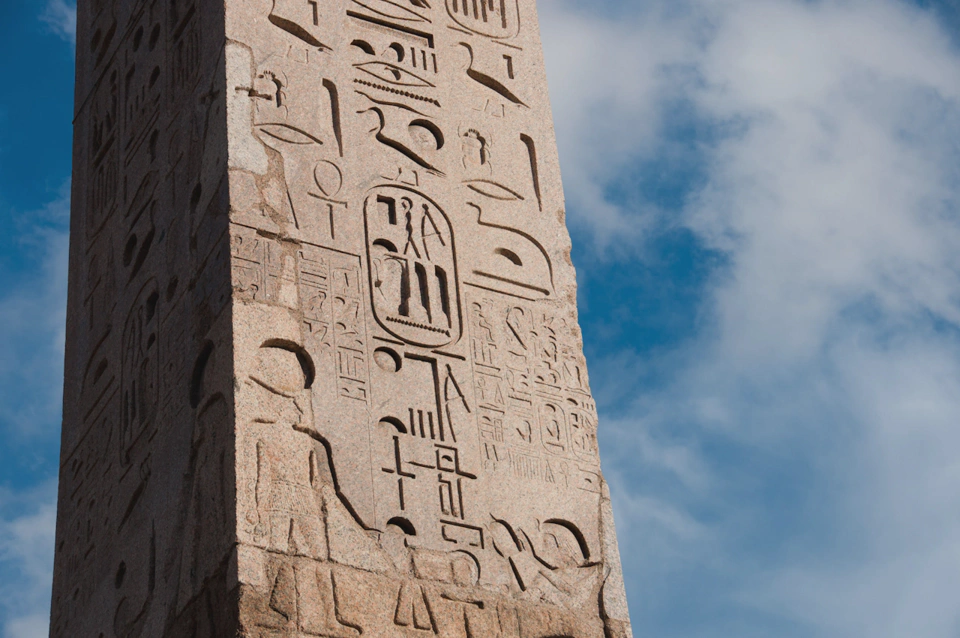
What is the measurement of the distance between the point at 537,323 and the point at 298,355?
90 centimetres

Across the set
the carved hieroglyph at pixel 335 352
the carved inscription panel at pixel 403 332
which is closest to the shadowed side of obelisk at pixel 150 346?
the carved hieroglyph at pixel 335 352

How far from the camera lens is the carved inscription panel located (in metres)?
5.51

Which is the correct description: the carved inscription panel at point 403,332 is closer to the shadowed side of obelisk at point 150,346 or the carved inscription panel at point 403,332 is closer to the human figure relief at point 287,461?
the human figure relief at point 287,461

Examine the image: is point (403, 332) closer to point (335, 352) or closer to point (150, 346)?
point (335, 352)

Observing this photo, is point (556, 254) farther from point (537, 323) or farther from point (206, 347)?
point (206, 347)

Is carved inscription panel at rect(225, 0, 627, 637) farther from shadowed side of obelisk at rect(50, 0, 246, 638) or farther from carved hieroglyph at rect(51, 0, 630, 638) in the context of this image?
shadowed side of obelisk at rect(50, 0, 246, 638)

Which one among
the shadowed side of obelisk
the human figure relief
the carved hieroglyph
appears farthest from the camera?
the shadowed side of obelisk

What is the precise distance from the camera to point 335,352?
576cm

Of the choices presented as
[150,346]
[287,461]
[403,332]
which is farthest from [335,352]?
[150,346]

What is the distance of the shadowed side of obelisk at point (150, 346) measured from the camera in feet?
18.4

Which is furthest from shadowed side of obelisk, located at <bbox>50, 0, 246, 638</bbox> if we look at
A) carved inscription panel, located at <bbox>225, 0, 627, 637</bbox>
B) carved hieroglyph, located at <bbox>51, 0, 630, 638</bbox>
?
carved inscription panel, located at <bbox>225, 0, 627, 637</bbox>

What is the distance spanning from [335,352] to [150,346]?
810mm

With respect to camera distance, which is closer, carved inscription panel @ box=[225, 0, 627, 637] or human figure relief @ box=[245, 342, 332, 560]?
human figure relief @ box=[245, 342, 332, 560]

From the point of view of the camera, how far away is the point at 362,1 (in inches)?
262
